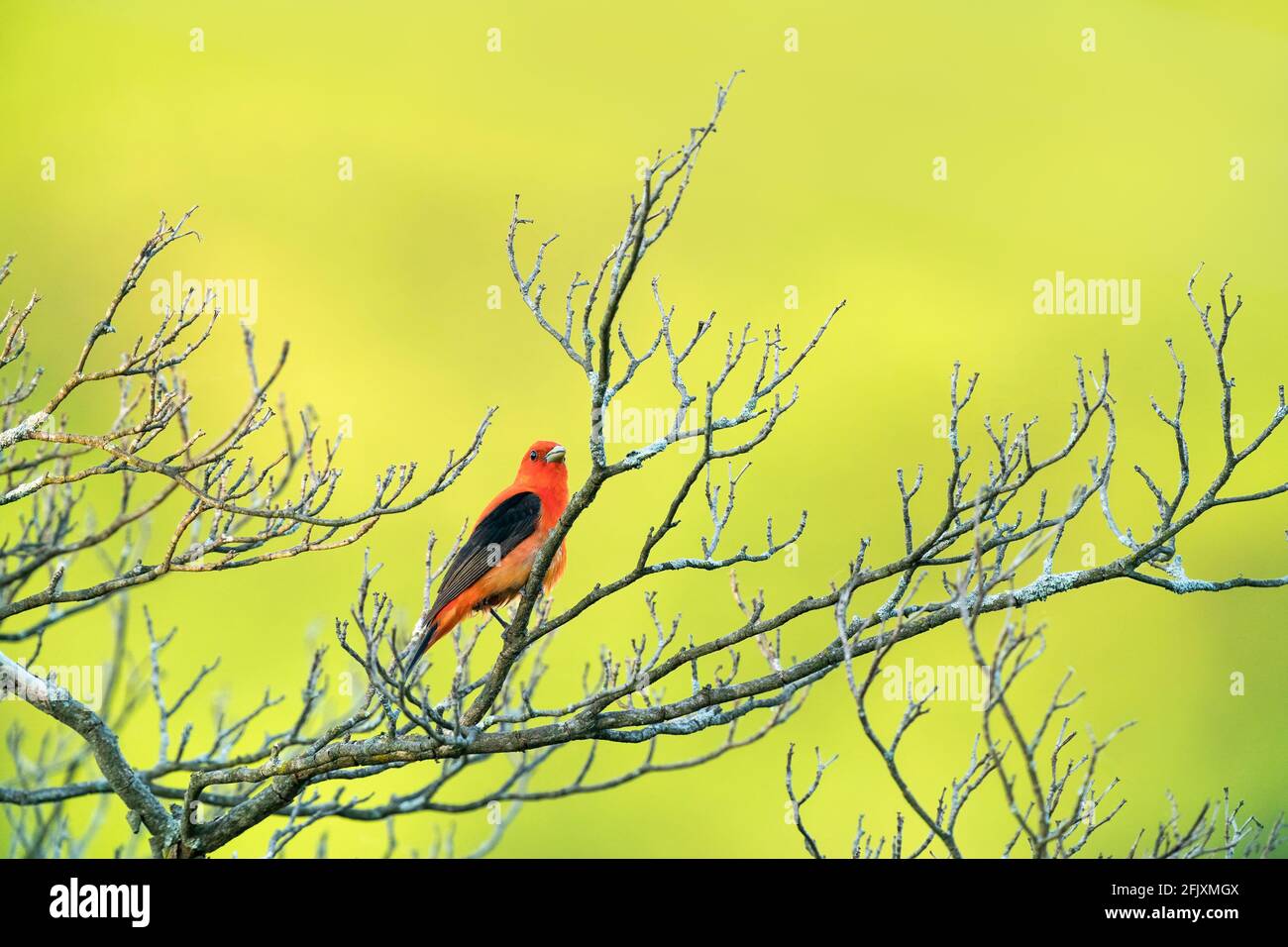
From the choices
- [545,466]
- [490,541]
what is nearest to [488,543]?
[490,541]

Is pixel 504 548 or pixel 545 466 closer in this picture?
pixel 504 548

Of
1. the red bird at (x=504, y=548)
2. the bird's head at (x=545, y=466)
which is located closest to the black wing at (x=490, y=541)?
the red bird at (x=504, y=548)

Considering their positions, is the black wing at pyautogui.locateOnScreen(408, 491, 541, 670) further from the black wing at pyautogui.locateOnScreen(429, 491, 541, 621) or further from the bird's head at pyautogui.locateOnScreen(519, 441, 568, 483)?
the bird's head at pyautogui.locateOnScreen(519, 441, 568, 483)

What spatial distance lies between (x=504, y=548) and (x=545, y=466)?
0.74 meters

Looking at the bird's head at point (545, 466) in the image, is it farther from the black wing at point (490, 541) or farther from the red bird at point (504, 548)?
the black wing at point (490, 541)

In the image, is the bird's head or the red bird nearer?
the red bird

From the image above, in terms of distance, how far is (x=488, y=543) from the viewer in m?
7.17

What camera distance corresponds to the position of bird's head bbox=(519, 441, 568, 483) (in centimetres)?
769

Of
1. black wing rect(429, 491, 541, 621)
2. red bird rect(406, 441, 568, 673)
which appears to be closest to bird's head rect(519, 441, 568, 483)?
red bird rect(406, 441, 568, 673)

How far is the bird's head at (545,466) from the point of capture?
7.69 meters

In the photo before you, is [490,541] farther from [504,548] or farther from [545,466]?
[545,466]
